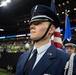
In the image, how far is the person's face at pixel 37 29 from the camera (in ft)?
5.11

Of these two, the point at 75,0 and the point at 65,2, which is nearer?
the point at 75,0

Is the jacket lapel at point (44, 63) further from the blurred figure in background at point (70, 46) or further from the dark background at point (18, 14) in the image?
the dark background at point (18, 14)

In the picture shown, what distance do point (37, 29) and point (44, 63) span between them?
0.77 feet

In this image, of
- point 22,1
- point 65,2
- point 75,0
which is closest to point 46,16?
point 75,0

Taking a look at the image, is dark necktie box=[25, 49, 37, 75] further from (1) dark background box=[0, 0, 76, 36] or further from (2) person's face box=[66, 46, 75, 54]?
(1) dark background box=[0, 0, 76, 36]

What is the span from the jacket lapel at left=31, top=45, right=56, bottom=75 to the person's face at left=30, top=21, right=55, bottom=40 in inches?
5.3

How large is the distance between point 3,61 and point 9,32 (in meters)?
12.8

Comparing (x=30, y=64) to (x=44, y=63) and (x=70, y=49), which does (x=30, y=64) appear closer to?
(x=44, y=63)

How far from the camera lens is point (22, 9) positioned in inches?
926

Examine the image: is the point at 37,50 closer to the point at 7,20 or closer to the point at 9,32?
the point at 9,32

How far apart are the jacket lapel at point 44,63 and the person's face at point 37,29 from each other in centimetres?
13

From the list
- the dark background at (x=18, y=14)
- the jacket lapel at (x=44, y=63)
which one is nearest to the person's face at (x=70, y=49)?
the jacket lapel at (x=44, y=63)

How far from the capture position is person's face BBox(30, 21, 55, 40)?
156cm

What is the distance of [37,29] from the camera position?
156cm
